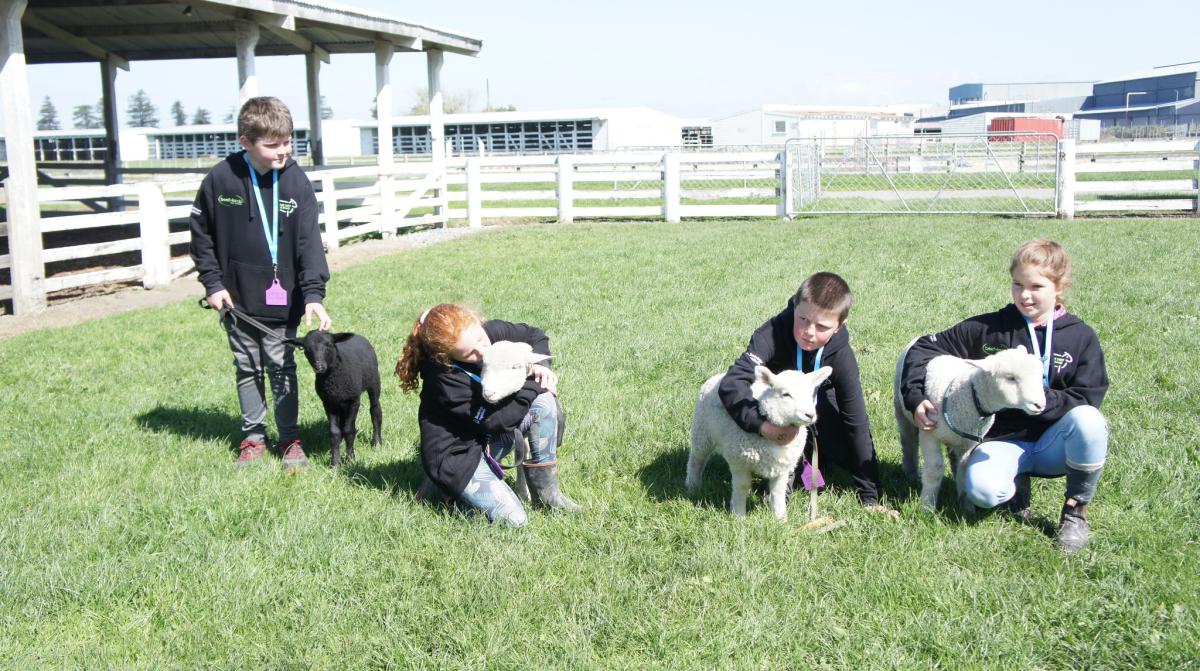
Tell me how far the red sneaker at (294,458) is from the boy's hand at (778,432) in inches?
99.4

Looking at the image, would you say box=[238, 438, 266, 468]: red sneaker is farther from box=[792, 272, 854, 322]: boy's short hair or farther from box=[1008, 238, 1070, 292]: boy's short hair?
box=[1008, 238, 1070, 292]: boy's short hair

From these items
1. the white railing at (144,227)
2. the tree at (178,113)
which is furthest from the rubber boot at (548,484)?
the tree at (178,113)

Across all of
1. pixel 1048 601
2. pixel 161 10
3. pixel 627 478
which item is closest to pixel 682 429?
pixel 627 478

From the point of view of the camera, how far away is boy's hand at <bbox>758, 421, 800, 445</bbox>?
4074mm

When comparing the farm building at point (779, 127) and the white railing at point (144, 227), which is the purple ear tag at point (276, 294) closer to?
the white railing at point (144, 227)

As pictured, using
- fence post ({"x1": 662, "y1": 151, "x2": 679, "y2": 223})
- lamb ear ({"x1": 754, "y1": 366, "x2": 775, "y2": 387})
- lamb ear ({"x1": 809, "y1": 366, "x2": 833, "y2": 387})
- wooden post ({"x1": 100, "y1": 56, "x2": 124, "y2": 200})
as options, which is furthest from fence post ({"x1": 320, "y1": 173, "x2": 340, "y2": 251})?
lamb ear ({"x1": 809, "y1": 366, "x2": 833, "y2": 387})

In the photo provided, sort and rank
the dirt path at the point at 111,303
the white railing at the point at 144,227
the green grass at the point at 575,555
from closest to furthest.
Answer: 1. the green grass at the point at 575,555
2. the dirt path at the point at 111,303
3. the white railing at the point at 144,227

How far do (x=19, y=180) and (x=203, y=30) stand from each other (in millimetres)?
6547

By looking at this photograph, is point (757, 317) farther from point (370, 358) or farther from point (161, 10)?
point (161, 10)

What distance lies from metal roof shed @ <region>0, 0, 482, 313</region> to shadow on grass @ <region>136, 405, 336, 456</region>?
16.5 ft

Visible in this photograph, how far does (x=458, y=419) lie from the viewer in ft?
14.8

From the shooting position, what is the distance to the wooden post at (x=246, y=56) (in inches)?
559

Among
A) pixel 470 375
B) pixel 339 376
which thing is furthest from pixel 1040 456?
pixel 339 376

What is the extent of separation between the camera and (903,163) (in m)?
38.1
